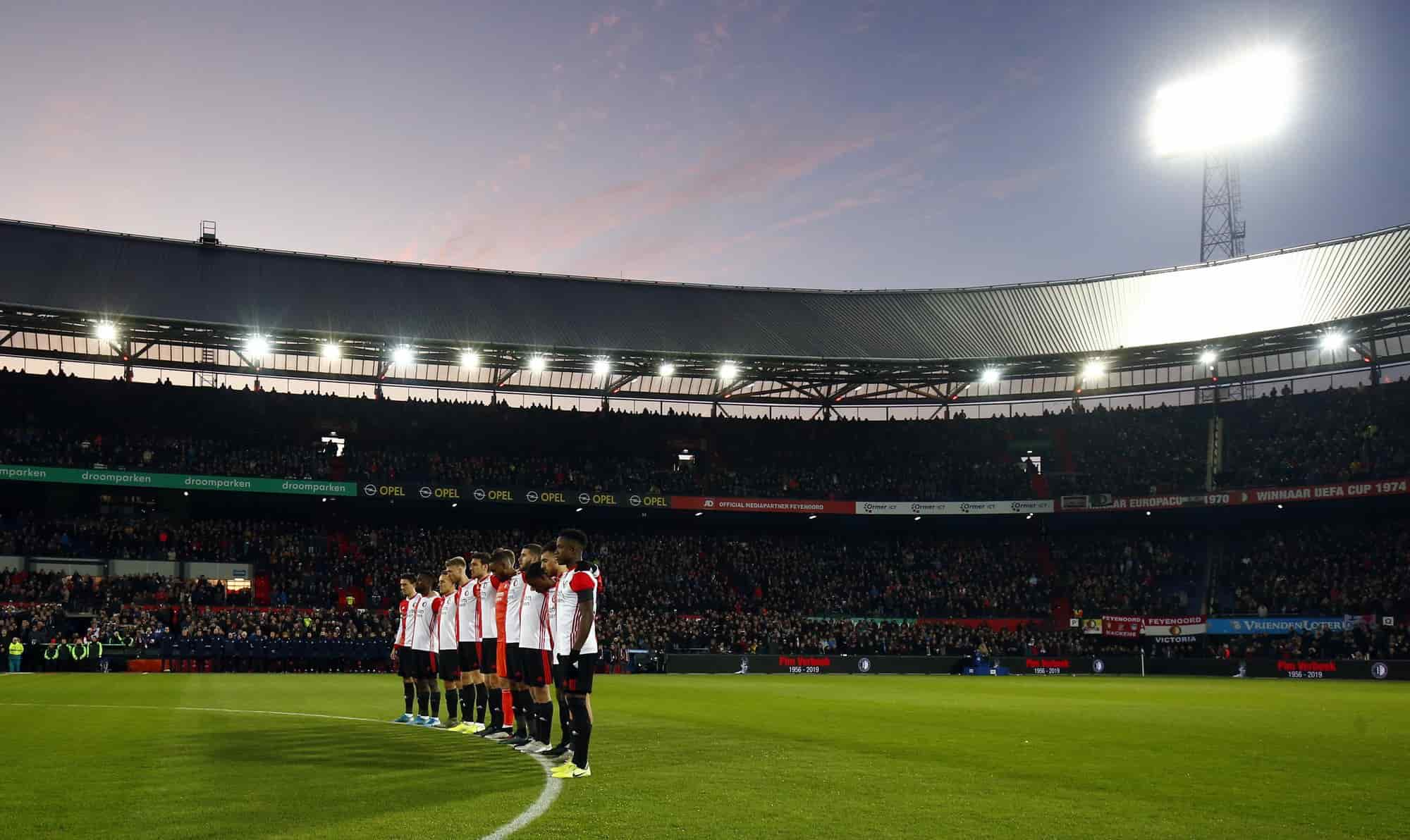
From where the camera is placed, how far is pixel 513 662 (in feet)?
47.3

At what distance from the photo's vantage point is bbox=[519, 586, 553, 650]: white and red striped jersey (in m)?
13.1

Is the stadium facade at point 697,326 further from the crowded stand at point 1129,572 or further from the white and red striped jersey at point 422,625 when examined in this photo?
the white and red striped jersey at point 422,625

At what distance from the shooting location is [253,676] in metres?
37.2

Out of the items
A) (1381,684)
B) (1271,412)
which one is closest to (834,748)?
(1381,684)

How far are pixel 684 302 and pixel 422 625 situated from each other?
1758 inches

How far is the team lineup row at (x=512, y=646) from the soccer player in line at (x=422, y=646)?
16mm

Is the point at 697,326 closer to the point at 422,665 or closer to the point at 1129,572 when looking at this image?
the point at 1129,572

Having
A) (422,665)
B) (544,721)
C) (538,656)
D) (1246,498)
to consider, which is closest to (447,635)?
(422,665)

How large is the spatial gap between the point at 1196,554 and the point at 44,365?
6515 centimetres

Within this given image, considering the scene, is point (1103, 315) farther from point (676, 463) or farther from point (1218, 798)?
point (1218, 798)

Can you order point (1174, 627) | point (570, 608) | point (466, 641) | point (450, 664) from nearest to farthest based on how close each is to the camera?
point (570, 608) < point (466, 641) < point (450, 664) < point (1174, 627)

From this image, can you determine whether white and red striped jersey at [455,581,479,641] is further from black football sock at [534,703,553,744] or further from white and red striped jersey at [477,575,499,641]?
black football sock at [534,703,553,744]

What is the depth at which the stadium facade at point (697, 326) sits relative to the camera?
5128 cm

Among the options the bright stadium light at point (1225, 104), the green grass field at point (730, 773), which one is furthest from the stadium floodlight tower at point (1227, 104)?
the green grass field at point (730, 773)
